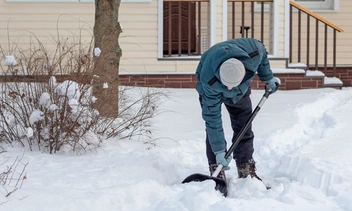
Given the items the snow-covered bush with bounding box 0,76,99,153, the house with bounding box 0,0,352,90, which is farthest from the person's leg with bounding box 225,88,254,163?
the house with bounding box 0,0,352,90

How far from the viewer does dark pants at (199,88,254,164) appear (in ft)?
19.2

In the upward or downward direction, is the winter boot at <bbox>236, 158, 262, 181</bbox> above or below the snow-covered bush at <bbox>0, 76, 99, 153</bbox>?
below

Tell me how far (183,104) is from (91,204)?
6004 mm

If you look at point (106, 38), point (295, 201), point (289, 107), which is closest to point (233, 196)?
point (295, 201)

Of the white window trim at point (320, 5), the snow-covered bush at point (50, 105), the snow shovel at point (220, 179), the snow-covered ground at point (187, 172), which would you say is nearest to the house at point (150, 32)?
the white window trim at point (320, 5)

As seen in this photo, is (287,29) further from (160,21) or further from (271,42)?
(160,21)

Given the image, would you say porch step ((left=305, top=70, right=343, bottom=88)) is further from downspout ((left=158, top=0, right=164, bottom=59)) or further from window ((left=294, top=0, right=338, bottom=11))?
downspout ((left=158, top=0, right=164, bottom=59))

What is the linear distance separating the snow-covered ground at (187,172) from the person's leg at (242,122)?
223mm

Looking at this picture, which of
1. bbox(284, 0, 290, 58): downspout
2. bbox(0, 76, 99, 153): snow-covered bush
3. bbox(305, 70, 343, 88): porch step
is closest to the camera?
bbox(0, 76, 99, 153): snow-covered bush

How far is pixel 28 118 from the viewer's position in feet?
22.4

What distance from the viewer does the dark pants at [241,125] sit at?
5.85 meters

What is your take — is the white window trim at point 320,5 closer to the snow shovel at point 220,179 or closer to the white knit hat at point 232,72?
the snow shovel at point 220,179

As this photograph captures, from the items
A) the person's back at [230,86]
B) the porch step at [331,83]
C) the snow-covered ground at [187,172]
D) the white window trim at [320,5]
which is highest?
the white window trim at [320,5]

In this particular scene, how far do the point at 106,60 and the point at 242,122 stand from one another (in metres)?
2.40
